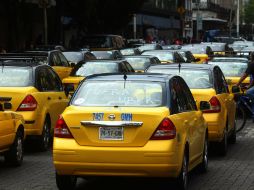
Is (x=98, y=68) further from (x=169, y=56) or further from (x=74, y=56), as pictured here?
(x=169, y=56)

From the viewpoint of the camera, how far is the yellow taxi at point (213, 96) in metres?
13.2

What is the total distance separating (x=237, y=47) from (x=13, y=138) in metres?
36.0

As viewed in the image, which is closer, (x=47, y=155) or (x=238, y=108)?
(x=47, y=155)

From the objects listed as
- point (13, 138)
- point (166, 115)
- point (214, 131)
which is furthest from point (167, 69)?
point (166, 115)

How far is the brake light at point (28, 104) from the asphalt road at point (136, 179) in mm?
787

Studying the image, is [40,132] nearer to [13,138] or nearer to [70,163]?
[13,138]

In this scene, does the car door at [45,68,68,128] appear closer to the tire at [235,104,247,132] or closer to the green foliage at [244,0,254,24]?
the tire at [235,104,247,132]

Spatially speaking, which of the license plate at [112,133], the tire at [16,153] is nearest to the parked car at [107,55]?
the tire at [16,153]

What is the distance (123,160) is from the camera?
9.02 m

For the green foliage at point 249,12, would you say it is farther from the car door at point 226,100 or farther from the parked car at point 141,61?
the car door at point 226,100

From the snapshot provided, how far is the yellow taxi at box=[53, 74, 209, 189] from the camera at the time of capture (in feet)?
29.7

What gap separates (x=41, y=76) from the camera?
14859mm

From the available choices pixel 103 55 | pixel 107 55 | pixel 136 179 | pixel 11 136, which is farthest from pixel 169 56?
pixel 136 179

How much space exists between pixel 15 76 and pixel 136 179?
4.45m
